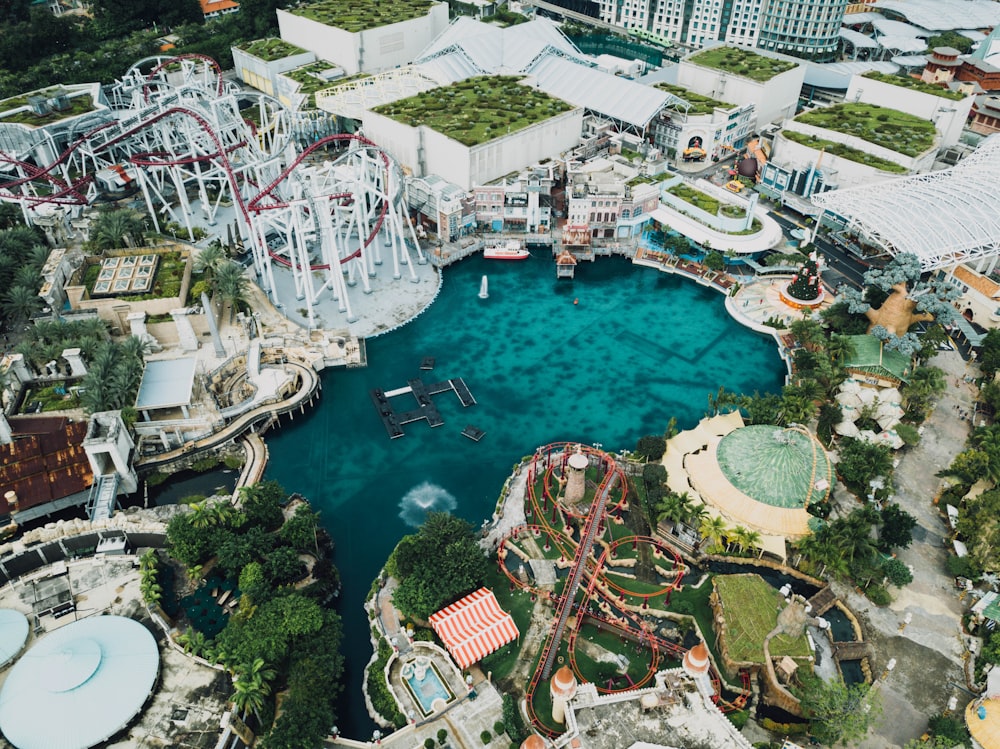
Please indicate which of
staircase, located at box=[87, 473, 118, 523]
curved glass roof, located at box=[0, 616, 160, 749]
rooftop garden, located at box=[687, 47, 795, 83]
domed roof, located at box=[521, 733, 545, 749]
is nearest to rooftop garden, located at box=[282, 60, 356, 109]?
rooftop garden, located at box=[687, 47, 795, 83]

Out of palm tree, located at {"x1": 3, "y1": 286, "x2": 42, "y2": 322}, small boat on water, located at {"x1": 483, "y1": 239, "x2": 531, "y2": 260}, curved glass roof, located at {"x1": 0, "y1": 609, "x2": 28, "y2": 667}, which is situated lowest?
curved glass roof, located at {"x1": 0, "y1": 609, "x2": 28, "y2": 667}

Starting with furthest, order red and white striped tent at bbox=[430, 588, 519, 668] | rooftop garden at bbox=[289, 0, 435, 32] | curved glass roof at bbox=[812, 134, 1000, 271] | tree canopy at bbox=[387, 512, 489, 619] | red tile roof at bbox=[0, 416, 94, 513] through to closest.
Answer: rooftop garden at bbox=[289, 0, 435, 32], curved glass roof at bbox=[812, 134, 1000, 271], red tile roof at bbox=[0, 416, 94, 513], tree canopy at bbox=[387, 512, 489, 619], red and white striped tent at bbox=[430, 588, 519, 668]

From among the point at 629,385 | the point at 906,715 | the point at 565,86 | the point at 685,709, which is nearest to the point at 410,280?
the point at 629,385

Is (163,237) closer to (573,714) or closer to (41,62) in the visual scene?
(41,62)

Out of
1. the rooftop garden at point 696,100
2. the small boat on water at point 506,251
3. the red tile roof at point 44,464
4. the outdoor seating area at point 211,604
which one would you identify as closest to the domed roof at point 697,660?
the outdoor seating area at point 211,604

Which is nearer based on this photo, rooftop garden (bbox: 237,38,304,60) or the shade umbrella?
the shade umbrella

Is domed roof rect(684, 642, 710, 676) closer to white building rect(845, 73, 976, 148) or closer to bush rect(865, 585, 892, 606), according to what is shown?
bush rect(865, 585, 892, 606)
